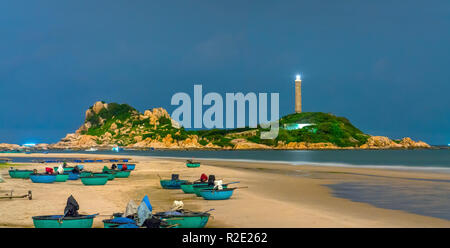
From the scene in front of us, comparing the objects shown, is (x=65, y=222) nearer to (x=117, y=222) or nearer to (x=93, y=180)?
(x=117, y=222)

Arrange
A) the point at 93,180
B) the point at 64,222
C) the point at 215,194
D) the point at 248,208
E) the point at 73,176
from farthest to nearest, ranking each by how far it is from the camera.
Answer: the point at 73,176, the point at 93,180, the point at 215,194, the point at 248,208, the point at 64,222

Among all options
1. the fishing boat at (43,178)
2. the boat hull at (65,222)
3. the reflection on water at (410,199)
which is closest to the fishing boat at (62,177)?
the fishing boat at (43,178)

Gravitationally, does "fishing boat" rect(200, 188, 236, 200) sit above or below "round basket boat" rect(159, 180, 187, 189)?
above

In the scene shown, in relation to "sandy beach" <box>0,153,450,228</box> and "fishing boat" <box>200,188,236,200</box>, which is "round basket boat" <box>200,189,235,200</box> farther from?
"sandy beach" <box>0,153,450,228</box>

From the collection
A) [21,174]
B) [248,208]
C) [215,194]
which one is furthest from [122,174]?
A: [248,208]

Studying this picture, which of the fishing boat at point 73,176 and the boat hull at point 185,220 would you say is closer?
the boat hull at point 185,220

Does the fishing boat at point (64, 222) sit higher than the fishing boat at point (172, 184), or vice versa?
the fishing boat at point (64, 222)

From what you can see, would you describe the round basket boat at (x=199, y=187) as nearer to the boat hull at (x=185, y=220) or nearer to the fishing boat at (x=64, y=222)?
the boat hull at (x=185, y=220)

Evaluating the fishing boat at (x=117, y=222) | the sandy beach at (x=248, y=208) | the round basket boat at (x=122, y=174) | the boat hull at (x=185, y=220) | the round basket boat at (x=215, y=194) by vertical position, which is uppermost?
the fishing boat at (x=117, y=222)

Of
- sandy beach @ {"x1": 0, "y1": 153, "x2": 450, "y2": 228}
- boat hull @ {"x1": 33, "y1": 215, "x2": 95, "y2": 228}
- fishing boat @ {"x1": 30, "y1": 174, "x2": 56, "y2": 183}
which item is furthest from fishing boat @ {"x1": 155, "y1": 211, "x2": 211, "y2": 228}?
fishing boat @ {"x1": 30, "y1": 174, "x2": 56, "y2": 183}

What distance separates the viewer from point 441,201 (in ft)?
99.2

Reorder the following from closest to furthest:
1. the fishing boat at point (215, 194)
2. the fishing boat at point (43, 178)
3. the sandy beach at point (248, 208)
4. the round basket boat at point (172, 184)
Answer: the sandy beach at point (248, 208) < the fishing boat at point (215, 194) < the round basket boat at point (172, 184) < the fishing boat at point (43, 178)
